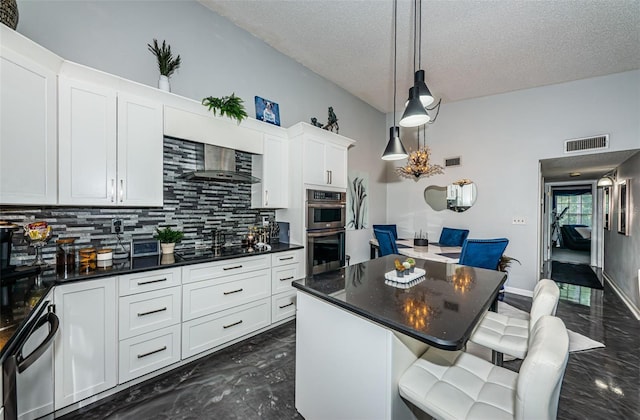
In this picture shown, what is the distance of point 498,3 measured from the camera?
8.25ft

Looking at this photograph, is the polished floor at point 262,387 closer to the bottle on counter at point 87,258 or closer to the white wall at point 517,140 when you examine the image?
the bottle on counter at point 87,258

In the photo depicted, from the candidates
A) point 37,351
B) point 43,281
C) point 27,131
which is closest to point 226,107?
point 27,131

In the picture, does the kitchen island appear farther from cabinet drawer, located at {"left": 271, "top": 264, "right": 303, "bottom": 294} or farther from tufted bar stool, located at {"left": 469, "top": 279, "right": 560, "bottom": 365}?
cabinet drawer, located at {"left": 271, "top": 264, "right": 303, "bottom": 294}

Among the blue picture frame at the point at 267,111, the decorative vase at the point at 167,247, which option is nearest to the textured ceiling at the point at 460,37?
the blue picture frame at the point at 267,111

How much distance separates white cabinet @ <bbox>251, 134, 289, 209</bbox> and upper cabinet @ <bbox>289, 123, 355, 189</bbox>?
182 mm

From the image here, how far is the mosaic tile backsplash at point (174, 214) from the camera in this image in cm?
188

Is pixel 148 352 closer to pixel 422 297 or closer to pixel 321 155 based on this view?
pixel 422 297

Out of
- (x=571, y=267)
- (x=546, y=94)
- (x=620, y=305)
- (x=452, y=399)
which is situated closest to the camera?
(x=452, y=399)

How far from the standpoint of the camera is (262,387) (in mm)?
1939

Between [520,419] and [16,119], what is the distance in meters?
2.89

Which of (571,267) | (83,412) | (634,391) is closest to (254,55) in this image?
(83,412)

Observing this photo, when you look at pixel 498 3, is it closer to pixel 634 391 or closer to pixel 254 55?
pixel 254 55

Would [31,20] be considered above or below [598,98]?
below

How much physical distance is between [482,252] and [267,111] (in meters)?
3.11
